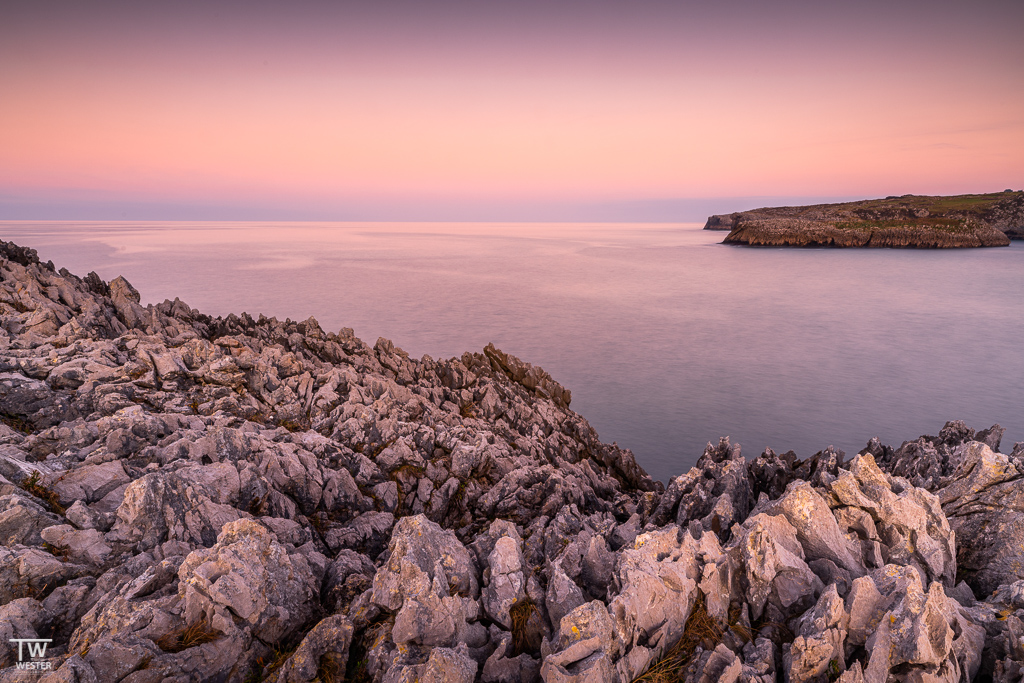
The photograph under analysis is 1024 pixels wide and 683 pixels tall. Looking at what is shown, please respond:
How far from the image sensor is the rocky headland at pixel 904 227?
9431 centimetres

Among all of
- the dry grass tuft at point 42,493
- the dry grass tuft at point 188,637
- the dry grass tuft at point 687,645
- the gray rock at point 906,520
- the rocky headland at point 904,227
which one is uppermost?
the rocky headland at point 904,227

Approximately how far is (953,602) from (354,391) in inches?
437

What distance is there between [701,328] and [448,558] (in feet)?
106

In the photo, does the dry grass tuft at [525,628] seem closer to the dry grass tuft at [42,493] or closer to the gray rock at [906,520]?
the gray rock at [906,520]

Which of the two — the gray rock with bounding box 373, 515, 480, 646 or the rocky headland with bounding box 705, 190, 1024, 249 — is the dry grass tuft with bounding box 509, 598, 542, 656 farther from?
the rocky headland with bounding box 705, 190, 1024, 249

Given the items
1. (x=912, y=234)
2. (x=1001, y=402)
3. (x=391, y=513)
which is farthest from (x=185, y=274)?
(x=912, y=234)

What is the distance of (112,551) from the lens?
20.3 feet

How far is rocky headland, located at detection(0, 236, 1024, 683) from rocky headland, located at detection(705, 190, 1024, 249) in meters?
109

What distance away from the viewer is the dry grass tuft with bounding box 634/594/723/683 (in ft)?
16.9

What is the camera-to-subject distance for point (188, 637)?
5133 millimetres

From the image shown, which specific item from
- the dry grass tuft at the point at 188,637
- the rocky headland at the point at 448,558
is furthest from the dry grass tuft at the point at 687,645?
the dry grass tuft at the point at 188,637

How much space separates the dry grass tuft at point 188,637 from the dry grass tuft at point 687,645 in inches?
170

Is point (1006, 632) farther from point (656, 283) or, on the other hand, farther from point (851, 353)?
point (656, 283)

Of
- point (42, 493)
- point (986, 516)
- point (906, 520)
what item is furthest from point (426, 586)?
point (986, 516)
